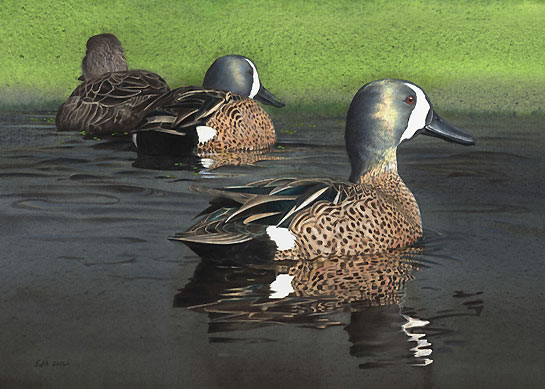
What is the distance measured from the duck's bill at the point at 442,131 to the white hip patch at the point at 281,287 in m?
1.68

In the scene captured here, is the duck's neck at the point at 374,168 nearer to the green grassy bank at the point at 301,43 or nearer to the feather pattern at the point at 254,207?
the feather pattern at the point at 254,207

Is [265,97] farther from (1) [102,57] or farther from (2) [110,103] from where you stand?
(1) [102,57]

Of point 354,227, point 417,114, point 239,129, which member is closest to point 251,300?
point 354,227

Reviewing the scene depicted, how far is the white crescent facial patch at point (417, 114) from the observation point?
589cm

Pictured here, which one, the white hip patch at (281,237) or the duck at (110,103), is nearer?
the white hip patch at (281,237)

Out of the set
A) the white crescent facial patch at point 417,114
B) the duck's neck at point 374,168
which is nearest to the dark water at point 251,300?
the duck's neck at point 374,168

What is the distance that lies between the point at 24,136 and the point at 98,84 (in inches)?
48.7

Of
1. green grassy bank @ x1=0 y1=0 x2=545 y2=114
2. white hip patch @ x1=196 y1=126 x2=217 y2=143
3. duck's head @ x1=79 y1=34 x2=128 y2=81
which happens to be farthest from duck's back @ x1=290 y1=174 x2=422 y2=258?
duck's head @ x1=79 y1=34 x2=128 y2=81

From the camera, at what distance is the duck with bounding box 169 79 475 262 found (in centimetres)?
500

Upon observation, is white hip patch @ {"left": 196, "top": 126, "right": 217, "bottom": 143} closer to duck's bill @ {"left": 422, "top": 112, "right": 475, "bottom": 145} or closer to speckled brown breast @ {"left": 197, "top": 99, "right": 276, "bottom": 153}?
speckled brown breast @ {"left": 197, "top": 99, "right": 276, "bottom": 153}

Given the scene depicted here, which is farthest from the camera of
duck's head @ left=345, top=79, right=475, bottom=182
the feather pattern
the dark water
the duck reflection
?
duck's head @ left=345, top=79, right=475, bottom=182

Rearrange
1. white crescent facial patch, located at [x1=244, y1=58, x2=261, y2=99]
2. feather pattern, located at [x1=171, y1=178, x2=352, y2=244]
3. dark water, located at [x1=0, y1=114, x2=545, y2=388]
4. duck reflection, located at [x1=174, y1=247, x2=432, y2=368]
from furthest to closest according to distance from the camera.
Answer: white crescent facial patch, located at [x1=244, y1=58, x2=261, y2=99] → feather pattern, located at [x1=171, y1=178, x2=352, y2=244] → duck reflection, located at [x1=174, y1=247, x2=432, y2=368] → dark water, located at [x1=0, y1=114, x2=545, y2=388]

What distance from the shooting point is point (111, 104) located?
1089cm
